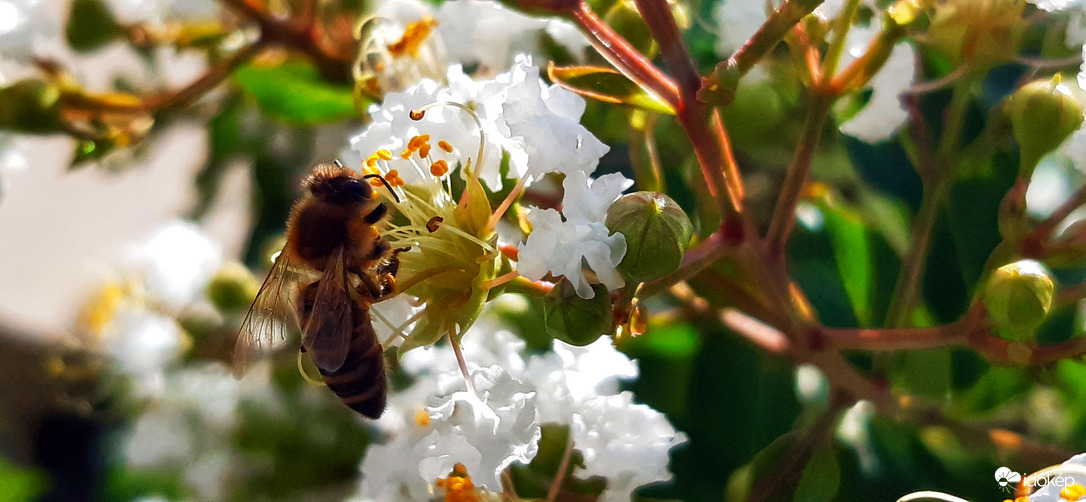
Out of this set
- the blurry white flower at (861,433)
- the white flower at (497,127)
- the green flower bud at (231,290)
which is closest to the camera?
the white flower at (497,127)

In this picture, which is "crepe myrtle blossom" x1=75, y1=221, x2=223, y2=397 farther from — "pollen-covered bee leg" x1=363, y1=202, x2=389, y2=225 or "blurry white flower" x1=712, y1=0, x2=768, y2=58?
"blurry white flower" x1=712, y1=0, x2=768, y2=58

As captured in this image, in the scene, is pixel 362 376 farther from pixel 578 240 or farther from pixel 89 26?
pixel 89 26

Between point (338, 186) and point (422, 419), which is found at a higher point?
point (338, 186)

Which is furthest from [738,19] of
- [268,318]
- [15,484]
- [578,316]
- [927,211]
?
[15,484]

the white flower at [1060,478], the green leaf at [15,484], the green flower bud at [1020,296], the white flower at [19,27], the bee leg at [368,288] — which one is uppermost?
the white flower at [19,27]

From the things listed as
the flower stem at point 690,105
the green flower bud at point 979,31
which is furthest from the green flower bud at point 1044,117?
the flower stem at point 690,105

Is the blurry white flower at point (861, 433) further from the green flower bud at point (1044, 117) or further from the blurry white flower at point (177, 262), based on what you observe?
the blurry white flower at point (177, 262)
